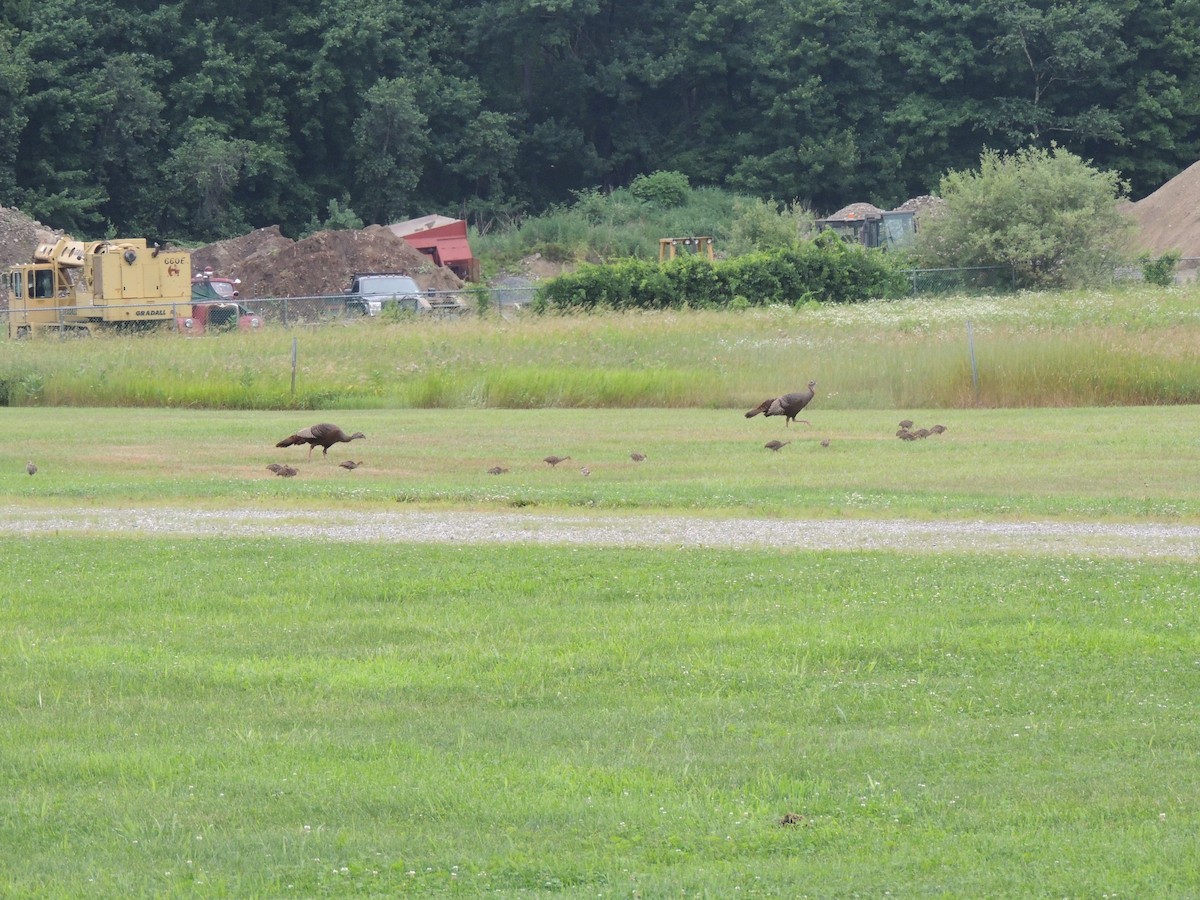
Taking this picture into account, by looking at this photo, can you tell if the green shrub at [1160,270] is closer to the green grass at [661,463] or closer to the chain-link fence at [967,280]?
the chain-link fence at [967,280]

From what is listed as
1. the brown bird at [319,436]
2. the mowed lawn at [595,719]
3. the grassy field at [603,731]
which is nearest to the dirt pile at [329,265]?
the brown bird at [319,436]

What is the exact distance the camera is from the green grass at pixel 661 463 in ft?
56.1

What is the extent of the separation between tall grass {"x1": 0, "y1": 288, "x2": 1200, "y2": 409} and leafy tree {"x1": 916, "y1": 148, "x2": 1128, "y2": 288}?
13.9 metres

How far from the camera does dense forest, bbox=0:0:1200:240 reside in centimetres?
8238

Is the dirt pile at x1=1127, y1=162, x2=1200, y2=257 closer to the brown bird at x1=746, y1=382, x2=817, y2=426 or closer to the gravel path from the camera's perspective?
the brown bird at x1=746, y1=382, x2=817, y2=426

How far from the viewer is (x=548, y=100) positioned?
96.4 m

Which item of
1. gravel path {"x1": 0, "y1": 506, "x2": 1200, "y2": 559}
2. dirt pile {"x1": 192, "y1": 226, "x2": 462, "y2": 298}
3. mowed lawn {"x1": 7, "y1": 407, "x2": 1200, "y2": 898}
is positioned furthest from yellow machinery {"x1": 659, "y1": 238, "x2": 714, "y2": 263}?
mowed lawn {"x1": 7, "y1": 407, "x2": 1200, "y2": 898}

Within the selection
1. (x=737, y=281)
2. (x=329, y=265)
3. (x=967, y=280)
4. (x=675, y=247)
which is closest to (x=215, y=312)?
(x=329, y=265)

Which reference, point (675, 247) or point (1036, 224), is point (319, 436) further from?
point (675, 247)

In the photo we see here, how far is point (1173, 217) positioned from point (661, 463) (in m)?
59.4

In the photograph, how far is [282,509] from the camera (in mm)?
16797

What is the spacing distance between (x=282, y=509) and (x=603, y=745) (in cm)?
975

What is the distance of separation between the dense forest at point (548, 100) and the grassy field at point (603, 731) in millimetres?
73947

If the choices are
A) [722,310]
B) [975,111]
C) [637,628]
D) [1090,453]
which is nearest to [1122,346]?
[1090,453]
